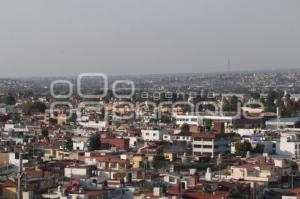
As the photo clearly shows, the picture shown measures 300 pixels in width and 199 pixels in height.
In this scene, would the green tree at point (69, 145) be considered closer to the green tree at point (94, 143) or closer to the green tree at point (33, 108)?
the green tree at point (94, 143)

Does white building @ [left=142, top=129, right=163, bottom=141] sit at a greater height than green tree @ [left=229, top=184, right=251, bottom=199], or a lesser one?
lesser

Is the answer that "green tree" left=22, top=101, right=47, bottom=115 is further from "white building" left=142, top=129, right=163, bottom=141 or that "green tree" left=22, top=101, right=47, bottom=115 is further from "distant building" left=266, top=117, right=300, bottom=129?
"white building" left=142, top=129, right=163, bottom=141

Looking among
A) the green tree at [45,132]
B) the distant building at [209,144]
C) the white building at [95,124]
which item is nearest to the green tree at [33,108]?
the white building at [95,124]

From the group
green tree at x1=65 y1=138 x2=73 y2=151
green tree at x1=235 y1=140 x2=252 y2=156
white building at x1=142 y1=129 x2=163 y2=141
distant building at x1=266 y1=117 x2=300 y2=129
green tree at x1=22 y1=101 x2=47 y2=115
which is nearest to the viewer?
green tree at x1=235 y1=140 x2=252 y2=156

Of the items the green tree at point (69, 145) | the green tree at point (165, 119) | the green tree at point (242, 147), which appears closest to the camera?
the green tree at point (242, 147)

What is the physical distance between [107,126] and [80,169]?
827 inches

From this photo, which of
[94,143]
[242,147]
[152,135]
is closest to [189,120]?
[152,135]

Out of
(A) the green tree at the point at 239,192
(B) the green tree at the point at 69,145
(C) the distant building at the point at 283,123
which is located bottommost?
(C) the distant building at the point at 283,123

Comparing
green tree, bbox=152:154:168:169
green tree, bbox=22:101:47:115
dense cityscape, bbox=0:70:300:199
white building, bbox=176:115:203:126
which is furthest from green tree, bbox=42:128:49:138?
green tree, bbox=22:101:47:115

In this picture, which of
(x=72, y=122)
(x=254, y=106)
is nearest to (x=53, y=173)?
(x=72, y=122)

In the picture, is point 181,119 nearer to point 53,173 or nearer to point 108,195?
point 53,173

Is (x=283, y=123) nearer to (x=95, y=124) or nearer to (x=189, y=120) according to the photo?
(x=189, y=120)

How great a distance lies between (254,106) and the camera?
55.3 m

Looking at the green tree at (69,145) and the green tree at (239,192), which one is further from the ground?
the green tree at (239,192)
